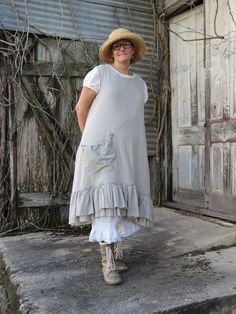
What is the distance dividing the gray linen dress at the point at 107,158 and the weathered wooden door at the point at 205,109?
65.8 inches

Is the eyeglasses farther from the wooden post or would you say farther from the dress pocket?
the wooden post

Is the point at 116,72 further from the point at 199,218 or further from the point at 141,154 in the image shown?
the point at 199,218

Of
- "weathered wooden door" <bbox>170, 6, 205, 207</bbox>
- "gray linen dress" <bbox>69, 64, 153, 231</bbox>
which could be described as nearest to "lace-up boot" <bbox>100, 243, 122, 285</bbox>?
"gray linen dress" <bbox>69, 64, 153, 231</bbox>

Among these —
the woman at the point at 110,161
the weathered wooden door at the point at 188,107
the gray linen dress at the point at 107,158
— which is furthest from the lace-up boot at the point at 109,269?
the weathered wooden door at the point at 188,107

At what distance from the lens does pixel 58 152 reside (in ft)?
13.8

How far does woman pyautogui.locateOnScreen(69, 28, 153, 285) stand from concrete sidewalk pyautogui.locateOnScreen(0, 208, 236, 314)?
23 centimetres

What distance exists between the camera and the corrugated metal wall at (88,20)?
402 cm

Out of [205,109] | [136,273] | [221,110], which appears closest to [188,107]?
[205,109]

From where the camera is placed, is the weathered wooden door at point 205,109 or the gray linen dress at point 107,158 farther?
the weathered wooden door at point 205,109

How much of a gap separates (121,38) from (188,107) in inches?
87.9

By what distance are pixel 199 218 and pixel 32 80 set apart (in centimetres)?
239

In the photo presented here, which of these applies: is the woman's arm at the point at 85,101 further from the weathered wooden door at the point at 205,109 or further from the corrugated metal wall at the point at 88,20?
the corrugated metal wall at the point at 88,20

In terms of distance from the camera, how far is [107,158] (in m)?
2.40

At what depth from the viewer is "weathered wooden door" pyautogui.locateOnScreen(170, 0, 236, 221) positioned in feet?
12.5
